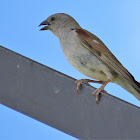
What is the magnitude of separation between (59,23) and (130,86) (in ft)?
4.39

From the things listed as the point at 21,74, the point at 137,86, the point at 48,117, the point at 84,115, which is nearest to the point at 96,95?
the point at 84,115

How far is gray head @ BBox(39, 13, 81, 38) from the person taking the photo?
409cm

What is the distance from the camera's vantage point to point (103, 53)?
348 centimetres

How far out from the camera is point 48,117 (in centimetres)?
196

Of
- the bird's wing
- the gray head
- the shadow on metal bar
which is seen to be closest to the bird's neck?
the gray head

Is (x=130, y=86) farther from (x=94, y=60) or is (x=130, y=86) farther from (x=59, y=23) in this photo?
(x=59, y=23)

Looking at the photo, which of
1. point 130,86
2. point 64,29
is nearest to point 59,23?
point 64,29

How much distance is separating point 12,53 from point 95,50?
1574 mm

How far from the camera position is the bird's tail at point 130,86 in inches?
133

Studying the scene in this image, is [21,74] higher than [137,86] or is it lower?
lower

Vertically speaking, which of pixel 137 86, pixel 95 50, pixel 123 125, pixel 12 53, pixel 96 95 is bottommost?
pixel 123 125

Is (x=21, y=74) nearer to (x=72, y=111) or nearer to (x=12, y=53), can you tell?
(x=12, y=53)

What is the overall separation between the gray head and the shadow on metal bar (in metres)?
2.06

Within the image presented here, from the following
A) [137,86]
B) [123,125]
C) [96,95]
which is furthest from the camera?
[137,86]
